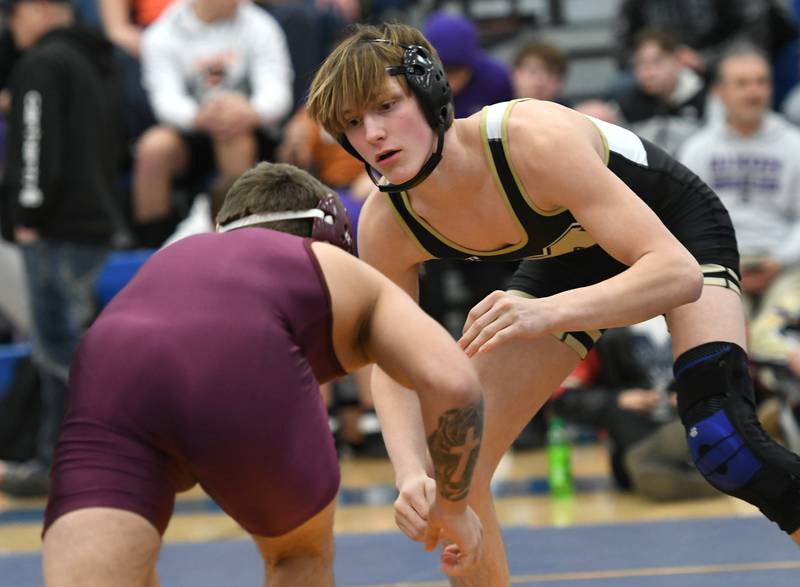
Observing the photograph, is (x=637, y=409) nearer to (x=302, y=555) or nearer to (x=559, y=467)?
(x=559, y=467)

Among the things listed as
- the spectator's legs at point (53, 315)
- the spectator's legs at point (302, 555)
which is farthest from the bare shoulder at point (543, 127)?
the spectator's legs at point (53, 315)

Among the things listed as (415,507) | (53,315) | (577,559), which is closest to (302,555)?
(415,507)

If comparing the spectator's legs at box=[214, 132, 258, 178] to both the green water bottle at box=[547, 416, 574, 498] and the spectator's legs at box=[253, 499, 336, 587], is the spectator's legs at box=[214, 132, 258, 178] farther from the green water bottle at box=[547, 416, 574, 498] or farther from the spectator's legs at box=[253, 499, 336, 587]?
the spectator's legs at box=[253, 499, 336, 587]

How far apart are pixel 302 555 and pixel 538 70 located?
493cm

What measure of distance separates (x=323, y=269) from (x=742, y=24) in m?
6.19

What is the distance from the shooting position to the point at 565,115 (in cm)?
307

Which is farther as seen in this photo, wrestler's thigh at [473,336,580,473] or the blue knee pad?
wrestler's thigh at [473,336,580,473]

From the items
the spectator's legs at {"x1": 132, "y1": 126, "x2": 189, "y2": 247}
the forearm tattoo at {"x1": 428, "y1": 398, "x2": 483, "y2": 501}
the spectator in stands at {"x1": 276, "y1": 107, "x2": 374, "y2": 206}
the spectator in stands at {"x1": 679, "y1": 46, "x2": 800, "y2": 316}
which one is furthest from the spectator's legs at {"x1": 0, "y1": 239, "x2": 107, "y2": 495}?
the forearm tattoo at {"x1": 428, "y1": 398, "x2": 483, "y2": 501}

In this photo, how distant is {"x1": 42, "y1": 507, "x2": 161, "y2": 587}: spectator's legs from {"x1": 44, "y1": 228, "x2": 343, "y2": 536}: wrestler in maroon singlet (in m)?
0.02

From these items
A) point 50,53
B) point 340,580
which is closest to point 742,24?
point 50,53

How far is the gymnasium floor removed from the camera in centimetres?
423

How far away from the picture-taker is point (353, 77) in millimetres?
2934

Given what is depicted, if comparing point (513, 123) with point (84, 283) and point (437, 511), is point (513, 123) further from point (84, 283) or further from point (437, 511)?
point (84, 283)

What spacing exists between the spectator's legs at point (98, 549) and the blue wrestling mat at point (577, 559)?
197 centimetres
